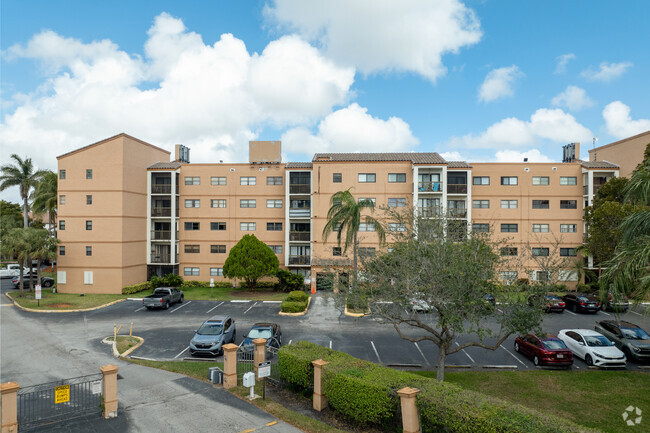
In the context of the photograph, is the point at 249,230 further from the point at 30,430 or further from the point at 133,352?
the point at 30,430

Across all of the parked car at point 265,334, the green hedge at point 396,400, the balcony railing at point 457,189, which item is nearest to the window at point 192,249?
the parked car at point 265,334

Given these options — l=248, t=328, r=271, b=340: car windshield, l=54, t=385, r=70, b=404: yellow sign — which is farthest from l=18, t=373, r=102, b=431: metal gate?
l=248, t=328, r=271, b=340: car windshield

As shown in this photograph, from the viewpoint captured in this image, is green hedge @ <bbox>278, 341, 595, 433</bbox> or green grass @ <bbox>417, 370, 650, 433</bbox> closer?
green hedge @ <bbox>278, 341, 595, 433</bbox>

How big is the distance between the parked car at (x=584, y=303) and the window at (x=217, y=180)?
118 feet

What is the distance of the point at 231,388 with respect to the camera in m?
14.9

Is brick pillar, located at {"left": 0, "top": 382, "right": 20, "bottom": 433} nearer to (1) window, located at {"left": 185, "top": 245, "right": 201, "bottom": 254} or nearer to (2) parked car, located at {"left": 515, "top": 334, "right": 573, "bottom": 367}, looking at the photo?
(2) parked car, located at {"left": 515, "top": 334, "right": 573, "bottom": 367}

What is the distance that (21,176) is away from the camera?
4997 cm

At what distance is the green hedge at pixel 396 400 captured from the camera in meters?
9.13

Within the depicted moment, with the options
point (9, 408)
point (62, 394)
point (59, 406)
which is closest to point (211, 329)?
point (59, 406)

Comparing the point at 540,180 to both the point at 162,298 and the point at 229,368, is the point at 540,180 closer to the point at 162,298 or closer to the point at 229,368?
the point at 229,368

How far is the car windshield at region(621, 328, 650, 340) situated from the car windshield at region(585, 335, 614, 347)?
1674 millimetres

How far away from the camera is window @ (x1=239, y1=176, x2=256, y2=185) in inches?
1708

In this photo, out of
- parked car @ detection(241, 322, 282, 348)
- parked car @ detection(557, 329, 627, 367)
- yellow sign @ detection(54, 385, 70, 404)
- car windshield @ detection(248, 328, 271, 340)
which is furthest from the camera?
car windshield @ detection(248, 328, 271, 340)

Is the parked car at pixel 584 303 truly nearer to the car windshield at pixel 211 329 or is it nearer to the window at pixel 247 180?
the car windshield at pixel 211 329
